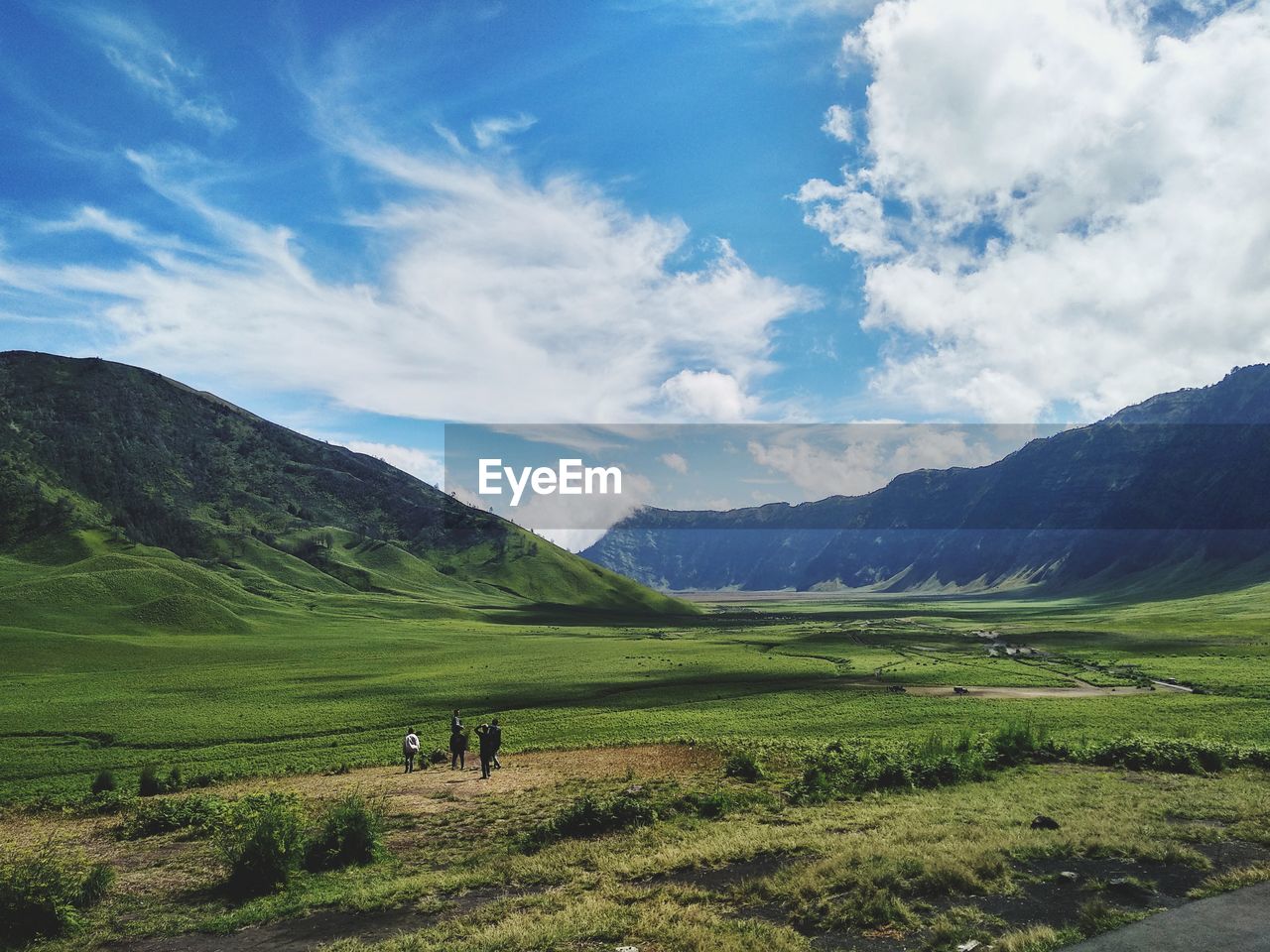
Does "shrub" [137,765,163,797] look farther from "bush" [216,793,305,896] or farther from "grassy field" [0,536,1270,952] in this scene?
"bush" [216,793,305,896]

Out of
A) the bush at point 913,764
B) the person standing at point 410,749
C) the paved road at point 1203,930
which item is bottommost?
the person standing at point 410,749

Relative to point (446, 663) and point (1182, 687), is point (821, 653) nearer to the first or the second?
point (1182, 687)

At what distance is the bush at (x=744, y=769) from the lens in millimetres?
38094

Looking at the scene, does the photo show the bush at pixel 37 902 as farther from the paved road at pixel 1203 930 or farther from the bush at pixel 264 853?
the paved road at pixel 1203 930

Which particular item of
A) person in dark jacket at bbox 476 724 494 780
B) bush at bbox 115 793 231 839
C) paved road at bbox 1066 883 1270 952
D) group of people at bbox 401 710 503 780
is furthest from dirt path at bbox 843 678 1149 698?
bush at bbox 115 793 231 839

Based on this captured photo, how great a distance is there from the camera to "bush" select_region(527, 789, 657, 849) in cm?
2767

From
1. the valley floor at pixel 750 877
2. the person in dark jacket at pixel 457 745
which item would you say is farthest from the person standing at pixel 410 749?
the valley floor at pixel 750 877

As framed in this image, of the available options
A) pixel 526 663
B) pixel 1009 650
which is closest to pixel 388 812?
pixel 526 663

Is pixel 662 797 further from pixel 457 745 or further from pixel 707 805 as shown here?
pixel 457 745

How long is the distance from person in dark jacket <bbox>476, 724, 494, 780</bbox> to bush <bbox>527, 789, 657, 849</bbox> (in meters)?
12.2

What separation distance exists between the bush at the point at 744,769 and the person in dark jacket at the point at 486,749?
1405cm

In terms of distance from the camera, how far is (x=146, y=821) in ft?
105

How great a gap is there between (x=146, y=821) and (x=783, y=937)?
30895mm

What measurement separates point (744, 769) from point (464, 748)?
18.6 meters
